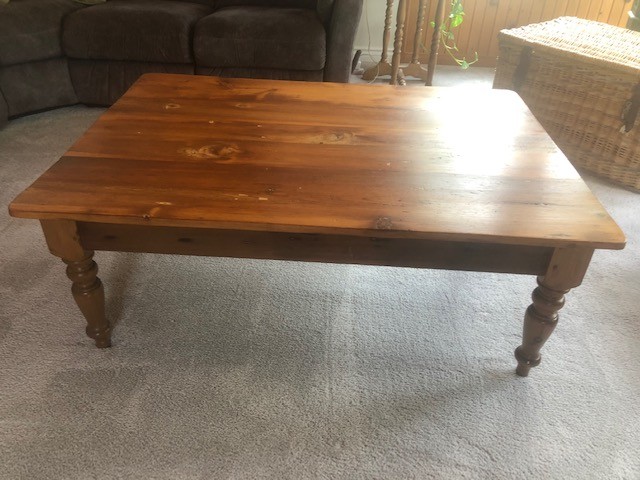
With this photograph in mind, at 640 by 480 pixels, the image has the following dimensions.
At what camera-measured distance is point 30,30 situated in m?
2.38

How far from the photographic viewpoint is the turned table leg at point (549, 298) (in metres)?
1.06

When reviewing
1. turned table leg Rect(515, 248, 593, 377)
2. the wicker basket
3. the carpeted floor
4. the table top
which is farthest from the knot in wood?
the wicker basket

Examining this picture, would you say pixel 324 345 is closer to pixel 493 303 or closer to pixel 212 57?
pixel 493 303

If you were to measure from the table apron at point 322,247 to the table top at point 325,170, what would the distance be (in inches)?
3.4

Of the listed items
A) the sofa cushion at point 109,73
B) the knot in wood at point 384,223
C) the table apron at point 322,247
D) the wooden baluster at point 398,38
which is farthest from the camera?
the wooden baluster at point 398,38

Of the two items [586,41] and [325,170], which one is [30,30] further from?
[586,41]

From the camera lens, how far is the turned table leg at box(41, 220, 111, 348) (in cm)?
111

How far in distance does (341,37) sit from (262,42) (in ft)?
1.22

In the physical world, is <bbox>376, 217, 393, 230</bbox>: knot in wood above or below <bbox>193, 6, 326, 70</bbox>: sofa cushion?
above

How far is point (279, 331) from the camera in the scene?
1.41m

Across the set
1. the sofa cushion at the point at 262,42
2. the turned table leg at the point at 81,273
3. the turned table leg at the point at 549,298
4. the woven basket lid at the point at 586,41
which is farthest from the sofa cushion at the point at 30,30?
the turned table leg at the point at 549,298

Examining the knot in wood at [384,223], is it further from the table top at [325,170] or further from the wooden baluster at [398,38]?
the wooden baluster at [398,38]

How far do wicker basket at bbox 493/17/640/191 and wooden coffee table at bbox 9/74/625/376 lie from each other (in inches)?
32.5

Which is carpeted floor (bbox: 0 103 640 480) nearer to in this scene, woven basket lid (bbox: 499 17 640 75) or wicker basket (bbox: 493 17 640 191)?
wicker basket (bbox: 493 17 640 191)
